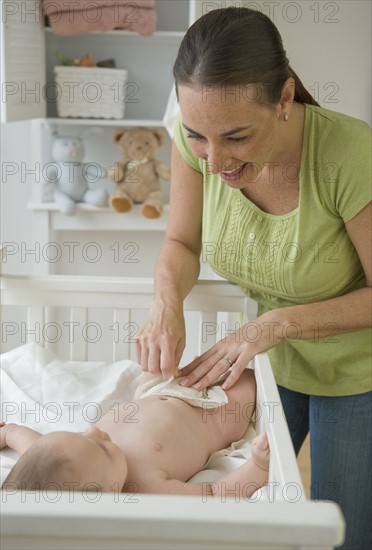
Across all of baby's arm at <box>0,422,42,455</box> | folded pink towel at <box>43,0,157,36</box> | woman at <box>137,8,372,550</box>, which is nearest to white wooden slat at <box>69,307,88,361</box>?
woman at <box>137,8,372,550</box>

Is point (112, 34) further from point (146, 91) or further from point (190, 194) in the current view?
point (190, 194)

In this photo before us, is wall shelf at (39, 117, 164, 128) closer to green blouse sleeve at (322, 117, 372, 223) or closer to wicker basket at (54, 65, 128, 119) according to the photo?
wicker basket at (54, 65, 128, 119)

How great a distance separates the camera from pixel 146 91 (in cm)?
294

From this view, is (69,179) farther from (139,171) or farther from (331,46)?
(331,46)

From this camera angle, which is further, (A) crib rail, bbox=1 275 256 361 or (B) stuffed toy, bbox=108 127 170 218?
(B) stuffed toy, bbox=108 127 170 218

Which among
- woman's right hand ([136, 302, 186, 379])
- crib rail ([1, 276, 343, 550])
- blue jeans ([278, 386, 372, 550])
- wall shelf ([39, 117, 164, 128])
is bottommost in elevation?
blue jeans ([278, 386, 372, 550])

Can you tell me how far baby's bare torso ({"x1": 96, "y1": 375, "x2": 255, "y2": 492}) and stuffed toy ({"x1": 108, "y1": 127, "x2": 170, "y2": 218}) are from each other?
4.72 ft

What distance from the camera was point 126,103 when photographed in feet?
9.68

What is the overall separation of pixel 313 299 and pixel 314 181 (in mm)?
228

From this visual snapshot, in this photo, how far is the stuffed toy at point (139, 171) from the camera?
278 centimetres

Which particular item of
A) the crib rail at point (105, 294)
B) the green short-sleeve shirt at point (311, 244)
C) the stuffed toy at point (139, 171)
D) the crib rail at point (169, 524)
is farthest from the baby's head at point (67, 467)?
the stuffed toy at point (139, 171)

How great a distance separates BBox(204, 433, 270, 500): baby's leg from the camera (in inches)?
44.7

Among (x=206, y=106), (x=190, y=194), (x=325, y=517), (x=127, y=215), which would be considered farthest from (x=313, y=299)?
(x=127, y=215)

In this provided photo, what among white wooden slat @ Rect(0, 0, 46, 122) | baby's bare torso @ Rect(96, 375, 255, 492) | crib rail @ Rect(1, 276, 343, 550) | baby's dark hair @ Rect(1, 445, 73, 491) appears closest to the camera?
crib rail @ Rect(1, 276, 343, 550)
